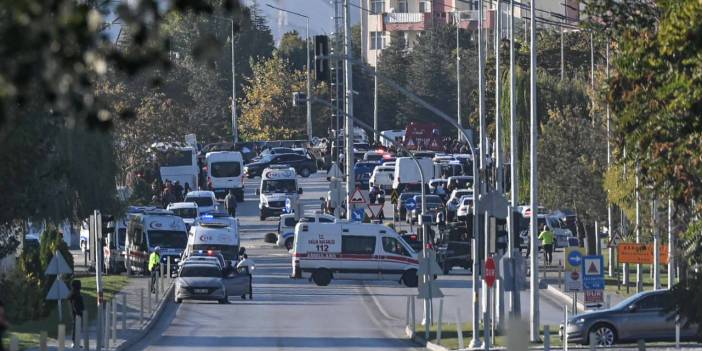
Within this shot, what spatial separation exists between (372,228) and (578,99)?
66.0ft

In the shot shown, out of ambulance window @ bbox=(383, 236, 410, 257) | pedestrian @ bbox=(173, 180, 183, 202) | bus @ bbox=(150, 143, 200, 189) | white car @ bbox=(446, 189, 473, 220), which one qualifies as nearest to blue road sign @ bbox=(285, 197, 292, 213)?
pedestrian @ bbox=(173, 180, 183, 202)

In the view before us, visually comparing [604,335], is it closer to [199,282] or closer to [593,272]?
[593,272]

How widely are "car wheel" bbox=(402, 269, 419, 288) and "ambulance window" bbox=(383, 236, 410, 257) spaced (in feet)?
1.92

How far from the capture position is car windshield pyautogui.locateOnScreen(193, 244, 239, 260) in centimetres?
5354

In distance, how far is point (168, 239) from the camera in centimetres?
5716

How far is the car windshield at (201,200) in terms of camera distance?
75.2 m

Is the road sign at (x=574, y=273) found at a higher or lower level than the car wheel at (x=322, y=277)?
higher

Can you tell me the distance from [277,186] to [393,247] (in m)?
30.1

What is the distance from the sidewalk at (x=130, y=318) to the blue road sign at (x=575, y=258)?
31.3 feet

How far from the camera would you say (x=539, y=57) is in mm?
92875

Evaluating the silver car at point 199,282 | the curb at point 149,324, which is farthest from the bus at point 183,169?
the silver car at point 199,282

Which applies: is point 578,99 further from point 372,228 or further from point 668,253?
point 668,253

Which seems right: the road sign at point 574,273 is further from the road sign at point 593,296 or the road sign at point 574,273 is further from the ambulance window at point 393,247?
the ambulance window at point 393,247

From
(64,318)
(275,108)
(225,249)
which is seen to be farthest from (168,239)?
(275,108)
